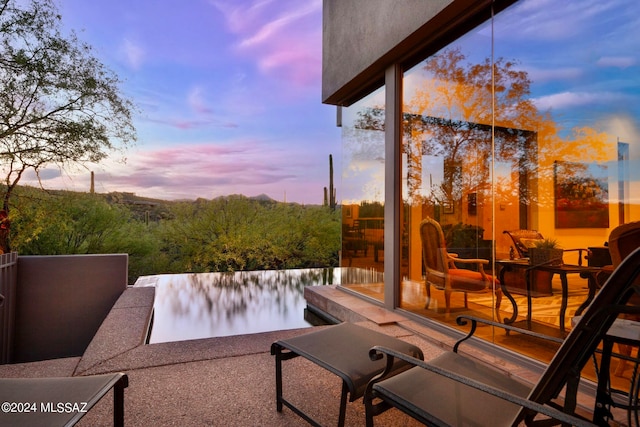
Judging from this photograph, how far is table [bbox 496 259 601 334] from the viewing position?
88.0 inches

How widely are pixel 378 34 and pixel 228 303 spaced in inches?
153

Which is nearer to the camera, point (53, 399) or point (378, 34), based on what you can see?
point (53, 399)

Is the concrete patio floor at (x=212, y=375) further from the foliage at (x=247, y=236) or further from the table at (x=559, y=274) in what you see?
the foliage at (x=247, y=236)

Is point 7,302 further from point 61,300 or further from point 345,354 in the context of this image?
point 345,354

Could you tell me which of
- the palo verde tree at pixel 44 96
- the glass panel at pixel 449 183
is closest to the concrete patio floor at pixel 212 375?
the glass panel at pixel 449 183

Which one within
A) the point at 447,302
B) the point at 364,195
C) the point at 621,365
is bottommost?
the point at 621,365

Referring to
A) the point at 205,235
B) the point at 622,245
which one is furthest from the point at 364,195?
the point at 205,235

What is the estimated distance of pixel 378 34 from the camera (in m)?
3.84

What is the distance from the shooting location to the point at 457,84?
312 cm

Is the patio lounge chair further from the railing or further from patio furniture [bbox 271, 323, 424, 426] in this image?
the railing

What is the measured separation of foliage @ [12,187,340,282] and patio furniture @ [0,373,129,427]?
7.00 meters

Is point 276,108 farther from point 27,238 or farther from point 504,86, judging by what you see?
point 504,86

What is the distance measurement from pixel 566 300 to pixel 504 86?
5.18 feet

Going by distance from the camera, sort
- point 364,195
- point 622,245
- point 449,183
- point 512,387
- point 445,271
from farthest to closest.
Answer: point 364,195 → point 445,271 → point 449,183 → point 622,245 → point 512,387
